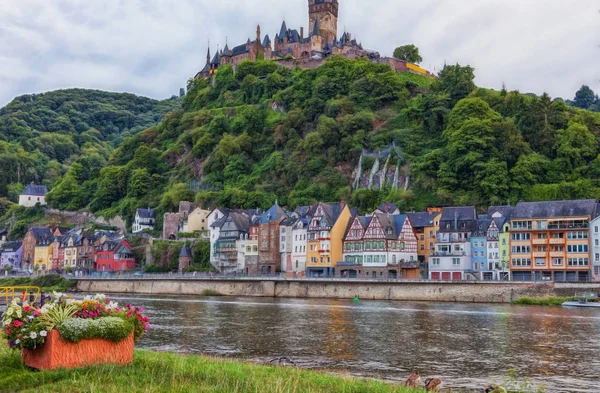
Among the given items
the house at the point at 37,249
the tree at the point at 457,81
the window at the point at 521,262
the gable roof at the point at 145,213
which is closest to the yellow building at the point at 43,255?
the house at the point at 37,249

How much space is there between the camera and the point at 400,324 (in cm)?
4022

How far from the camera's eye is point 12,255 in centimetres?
11519

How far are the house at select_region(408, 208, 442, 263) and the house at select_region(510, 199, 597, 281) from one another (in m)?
10.1

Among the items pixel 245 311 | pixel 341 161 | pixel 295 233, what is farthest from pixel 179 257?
pixel 245 311

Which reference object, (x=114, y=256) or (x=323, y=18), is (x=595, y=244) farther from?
(x=323, y=18)

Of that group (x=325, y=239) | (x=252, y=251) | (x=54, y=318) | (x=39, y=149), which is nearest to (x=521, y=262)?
(x=325, y=239)

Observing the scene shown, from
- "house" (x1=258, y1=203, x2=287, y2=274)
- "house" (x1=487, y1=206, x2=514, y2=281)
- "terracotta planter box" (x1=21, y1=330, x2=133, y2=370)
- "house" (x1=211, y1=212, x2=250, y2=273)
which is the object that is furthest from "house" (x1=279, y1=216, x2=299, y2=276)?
"terracotta planter box" (x1=21, y1=330, x2=133, y2=370)

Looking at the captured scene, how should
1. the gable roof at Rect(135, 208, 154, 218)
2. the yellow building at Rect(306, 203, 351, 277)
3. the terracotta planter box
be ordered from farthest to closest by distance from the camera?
the gable roof at Rect(135, 208, 154, 218) → the yellow building at Rect(306, 203, 351, 277) → the terracotta planter box

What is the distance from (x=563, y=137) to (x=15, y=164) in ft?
385

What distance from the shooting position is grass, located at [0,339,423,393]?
1427cm

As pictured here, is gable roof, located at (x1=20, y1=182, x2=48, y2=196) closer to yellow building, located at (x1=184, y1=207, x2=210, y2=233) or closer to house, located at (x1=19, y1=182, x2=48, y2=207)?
house, located at (x1=19, y1=182, x2=48, y2=207)

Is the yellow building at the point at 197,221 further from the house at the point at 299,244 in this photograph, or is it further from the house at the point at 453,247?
the house at the point at 453,247

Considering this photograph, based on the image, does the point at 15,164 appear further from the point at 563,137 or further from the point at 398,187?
the point at 563,137

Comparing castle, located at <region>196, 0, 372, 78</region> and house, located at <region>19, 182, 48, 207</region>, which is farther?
castle, located at <region>196, 0, 372, 78</region>
